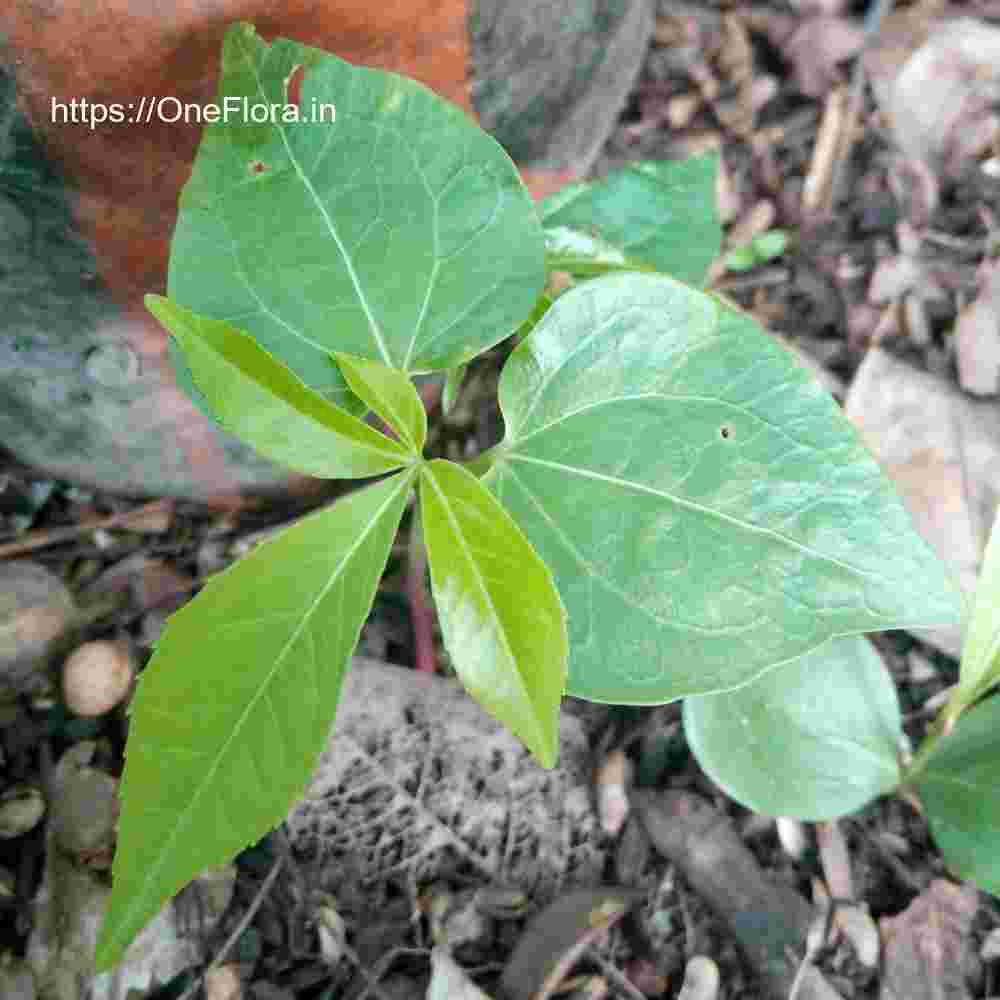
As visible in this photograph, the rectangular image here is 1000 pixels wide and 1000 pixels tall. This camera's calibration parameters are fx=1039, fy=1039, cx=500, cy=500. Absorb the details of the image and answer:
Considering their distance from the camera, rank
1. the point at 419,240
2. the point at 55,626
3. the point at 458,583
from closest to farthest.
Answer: the point at 458,583 < the point at 419,240 < the point at 55,626

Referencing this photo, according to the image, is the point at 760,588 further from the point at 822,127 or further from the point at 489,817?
the point at 822,127

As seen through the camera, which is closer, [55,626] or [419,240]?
[419,240]

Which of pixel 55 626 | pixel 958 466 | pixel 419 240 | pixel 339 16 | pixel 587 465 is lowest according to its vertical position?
pixel 55 626

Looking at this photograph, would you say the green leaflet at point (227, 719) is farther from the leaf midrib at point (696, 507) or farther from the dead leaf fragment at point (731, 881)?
the dead leaf fragment at point (731, 881)

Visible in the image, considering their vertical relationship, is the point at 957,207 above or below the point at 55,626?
above

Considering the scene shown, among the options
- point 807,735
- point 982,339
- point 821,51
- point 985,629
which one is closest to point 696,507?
point 985,629

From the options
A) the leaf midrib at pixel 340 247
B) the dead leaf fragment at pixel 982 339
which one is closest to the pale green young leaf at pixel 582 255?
the leaf midrib at pixel 340 247

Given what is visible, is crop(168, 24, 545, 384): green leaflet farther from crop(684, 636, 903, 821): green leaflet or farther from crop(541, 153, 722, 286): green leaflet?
crop(684, 636, 903, 821): green leaflet

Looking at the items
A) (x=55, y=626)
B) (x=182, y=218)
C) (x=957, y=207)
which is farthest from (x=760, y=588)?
(x=957, y=207)
